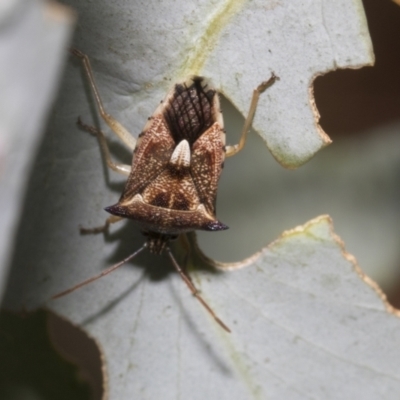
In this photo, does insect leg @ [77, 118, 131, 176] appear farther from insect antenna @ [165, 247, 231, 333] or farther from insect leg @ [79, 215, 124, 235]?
insect antenna @ [165, 247, 231, 333]

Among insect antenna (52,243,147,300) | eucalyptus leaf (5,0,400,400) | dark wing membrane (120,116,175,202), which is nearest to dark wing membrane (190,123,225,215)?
dark wing membrane (120,116,175,202)

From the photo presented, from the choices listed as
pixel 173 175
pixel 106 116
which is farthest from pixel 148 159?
pixel 106 116

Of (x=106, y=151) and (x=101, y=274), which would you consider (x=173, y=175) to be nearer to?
(x=106, y=151)

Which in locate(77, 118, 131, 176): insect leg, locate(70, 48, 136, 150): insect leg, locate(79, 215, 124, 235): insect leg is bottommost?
locate(79, 215, 124, 235): insect leg

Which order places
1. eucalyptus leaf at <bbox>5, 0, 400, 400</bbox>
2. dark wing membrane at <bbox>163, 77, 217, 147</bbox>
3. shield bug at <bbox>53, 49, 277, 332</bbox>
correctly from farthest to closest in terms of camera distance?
shield bug at <bbox>53, 49, 277, 332</bbox>
dark wing membrane at <bbox>163, 77, 217, 147</bbox>
eucalyptus leaf at <bbox>5, 0, 400, 400</bbox>

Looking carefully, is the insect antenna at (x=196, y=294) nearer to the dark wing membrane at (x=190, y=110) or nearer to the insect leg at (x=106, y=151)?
the insect leg at (x=106, y=151)

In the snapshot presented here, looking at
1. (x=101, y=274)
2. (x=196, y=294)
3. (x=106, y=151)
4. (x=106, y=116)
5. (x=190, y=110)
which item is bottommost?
(x=101, y=274)
